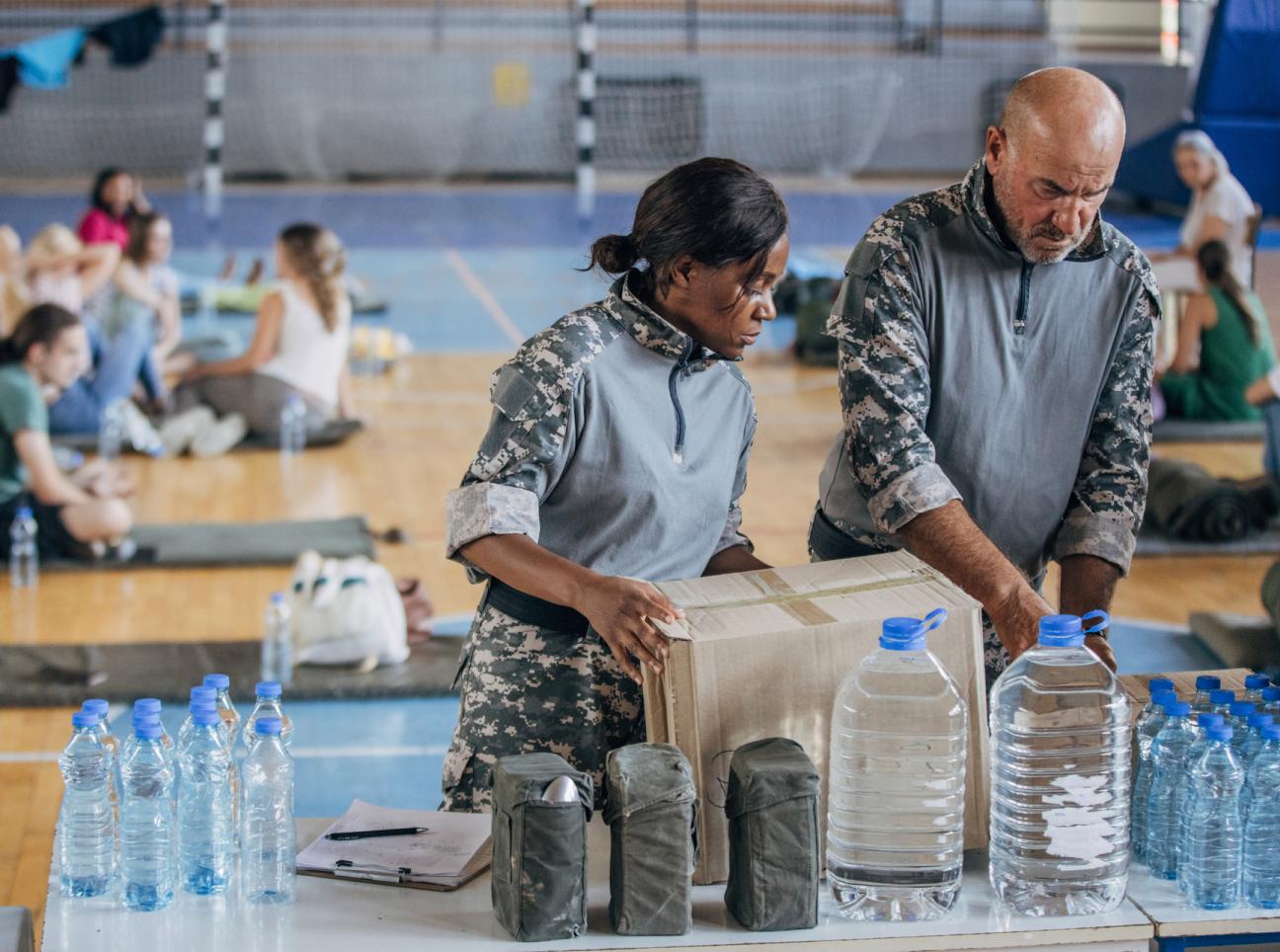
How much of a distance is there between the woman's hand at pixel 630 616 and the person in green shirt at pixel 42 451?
19.5ft

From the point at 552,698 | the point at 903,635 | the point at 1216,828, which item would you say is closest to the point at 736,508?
the point at 552,698

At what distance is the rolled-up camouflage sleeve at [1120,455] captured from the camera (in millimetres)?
3574

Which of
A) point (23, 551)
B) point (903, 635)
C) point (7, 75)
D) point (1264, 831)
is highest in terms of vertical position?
point (7, 75)

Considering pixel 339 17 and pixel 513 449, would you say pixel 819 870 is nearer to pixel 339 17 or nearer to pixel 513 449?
pixel 513 449

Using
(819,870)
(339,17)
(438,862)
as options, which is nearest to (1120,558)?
(819,870)

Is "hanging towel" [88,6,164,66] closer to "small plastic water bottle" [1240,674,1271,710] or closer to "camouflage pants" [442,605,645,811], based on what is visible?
"camouflage pants" [442,605,645,811]

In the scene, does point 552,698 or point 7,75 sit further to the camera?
point 7,75

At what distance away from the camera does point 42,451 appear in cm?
823

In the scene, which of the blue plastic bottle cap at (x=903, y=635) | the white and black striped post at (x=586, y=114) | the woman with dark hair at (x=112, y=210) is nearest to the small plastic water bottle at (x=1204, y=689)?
the blue plastic bottle cap at (x=903, y=635)

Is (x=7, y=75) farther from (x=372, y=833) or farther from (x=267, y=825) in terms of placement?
(x=267, y=825)

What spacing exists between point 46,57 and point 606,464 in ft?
44.9

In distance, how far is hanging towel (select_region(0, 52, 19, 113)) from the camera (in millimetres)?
15133

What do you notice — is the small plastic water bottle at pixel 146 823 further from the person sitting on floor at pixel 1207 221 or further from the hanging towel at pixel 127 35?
the hanging towel at pixel 127 35

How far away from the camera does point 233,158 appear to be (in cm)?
2381
